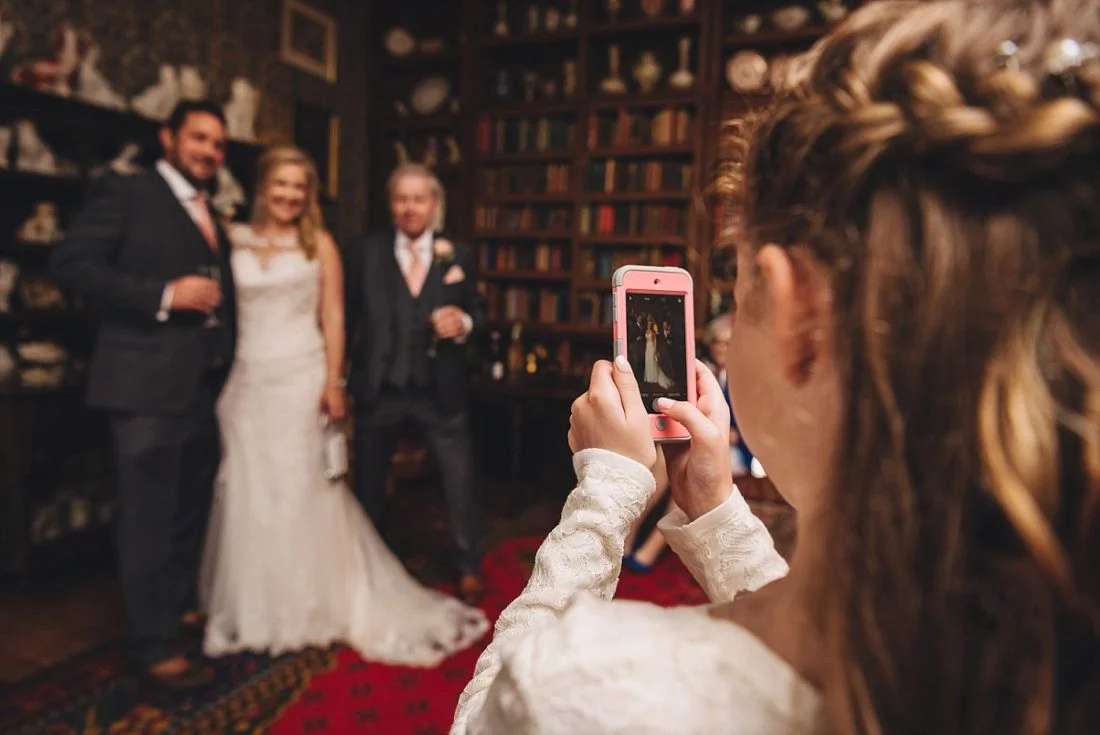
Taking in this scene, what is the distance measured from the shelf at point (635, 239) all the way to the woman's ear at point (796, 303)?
3493 mm

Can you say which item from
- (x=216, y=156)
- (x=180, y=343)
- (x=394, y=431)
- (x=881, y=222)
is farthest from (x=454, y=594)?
(x=881, y=222)

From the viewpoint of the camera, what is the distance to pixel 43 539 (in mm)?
2535

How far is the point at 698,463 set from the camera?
738 millimetres

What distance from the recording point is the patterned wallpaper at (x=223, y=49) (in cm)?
284

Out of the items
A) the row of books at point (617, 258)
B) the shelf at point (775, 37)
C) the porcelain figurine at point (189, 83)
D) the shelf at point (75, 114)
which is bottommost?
the row of books at point (617, 258)

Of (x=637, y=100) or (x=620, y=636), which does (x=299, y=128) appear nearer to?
(x=637, y=100)

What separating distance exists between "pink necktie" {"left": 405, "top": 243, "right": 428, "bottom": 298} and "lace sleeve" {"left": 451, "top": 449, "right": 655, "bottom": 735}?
6.68ft

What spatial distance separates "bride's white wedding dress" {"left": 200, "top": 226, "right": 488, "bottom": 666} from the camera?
223 centimetres

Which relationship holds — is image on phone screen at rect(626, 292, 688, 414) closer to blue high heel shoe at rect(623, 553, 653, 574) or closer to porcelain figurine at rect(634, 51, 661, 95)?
blue high heel shoe at rect(623, 553, 653, 574)

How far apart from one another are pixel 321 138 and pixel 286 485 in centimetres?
266

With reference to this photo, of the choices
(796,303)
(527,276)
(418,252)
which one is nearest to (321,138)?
(527,276)

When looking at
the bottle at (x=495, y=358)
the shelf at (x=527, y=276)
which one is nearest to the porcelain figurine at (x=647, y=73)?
the shelf at (x=527, y=276)

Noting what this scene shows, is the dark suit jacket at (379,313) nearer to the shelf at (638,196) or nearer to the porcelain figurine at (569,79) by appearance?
the shelf at (638,196)

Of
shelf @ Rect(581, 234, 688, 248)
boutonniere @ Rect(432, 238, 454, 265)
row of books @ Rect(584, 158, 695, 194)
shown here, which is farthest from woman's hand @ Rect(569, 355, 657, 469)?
row of books @ Rect(584, 158, 695, 194)
